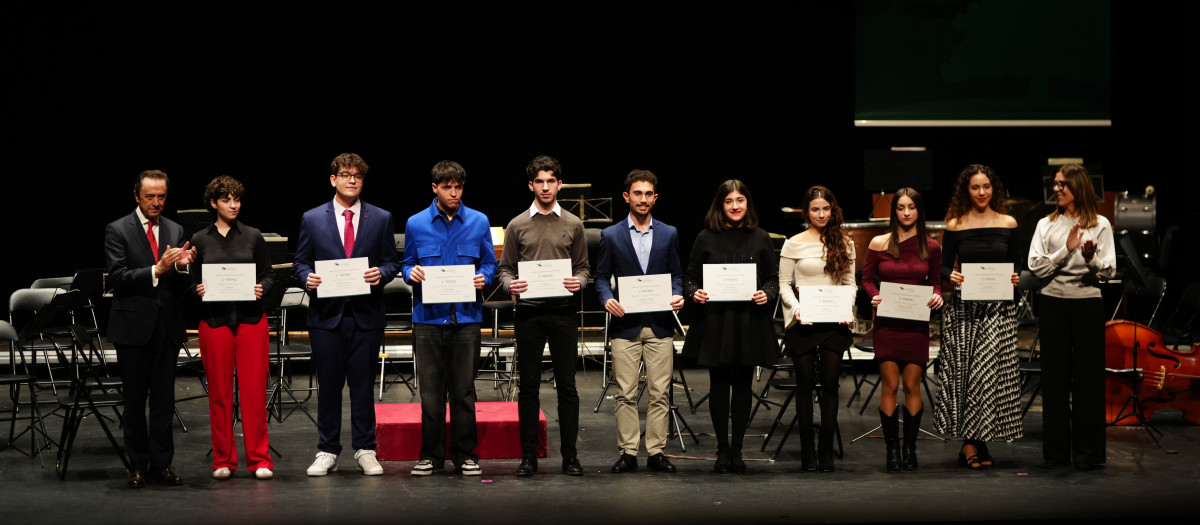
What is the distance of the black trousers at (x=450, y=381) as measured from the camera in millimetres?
5195

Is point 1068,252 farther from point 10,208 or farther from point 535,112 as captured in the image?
point 10,208

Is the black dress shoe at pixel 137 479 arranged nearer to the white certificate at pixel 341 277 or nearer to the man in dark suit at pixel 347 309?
the man in dark suit at pixel 347 309

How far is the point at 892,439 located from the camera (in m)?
5.34

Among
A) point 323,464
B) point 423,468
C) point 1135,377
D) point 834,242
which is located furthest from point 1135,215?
point 323,464

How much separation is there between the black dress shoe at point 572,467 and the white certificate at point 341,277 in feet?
4.31

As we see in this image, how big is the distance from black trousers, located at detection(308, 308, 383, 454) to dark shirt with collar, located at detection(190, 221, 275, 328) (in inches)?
12.6

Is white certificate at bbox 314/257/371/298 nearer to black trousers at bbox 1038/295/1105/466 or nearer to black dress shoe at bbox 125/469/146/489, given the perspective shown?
black dress shoe at bbox 125/469/146/489

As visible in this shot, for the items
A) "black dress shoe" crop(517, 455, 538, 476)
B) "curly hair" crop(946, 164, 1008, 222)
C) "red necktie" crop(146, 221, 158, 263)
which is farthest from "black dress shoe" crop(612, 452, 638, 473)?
"red necktie" crop(146, 221, 158, 263)

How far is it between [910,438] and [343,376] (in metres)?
2.85

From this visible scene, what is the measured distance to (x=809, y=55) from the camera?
10.6 meters

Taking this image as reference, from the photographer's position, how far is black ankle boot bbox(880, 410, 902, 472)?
209 inches

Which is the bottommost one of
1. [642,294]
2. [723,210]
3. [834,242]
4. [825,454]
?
[825,454]

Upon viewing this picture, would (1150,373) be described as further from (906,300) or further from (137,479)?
(137,479)

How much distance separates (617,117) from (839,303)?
547cm
